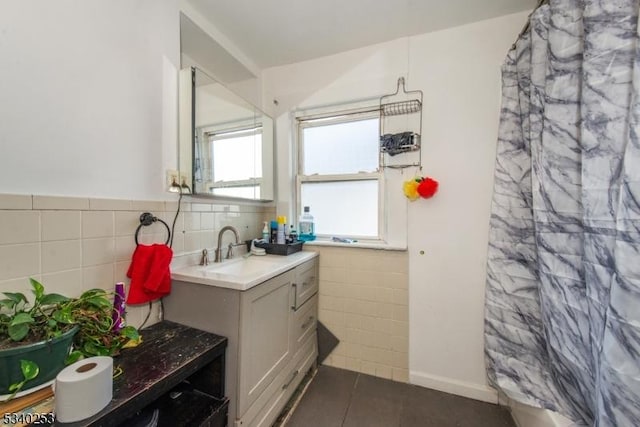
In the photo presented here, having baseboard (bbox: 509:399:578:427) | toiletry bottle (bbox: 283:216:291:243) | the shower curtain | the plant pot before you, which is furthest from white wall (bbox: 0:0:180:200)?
Result: baseboard (bbox: 509:399:578:427)

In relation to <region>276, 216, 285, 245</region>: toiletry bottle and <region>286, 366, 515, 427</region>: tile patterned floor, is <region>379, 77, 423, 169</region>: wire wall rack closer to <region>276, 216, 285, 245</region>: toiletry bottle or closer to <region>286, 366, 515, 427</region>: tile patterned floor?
<region>276, 216, 285, 245</region>: toiletry bottle

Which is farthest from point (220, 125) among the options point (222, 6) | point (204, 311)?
point (204, 311)

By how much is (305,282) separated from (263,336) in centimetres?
55

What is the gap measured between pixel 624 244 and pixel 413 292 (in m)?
1.20

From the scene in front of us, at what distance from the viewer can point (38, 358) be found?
27.4 inches

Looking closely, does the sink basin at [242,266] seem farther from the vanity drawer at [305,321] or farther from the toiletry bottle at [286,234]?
the vanity drawer at [305,321]

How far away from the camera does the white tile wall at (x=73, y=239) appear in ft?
2.74

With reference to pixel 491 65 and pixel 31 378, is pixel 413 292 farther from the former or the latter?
pixel 31 378

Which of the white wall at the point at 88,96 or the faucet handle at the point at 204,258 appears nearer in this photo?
the white wall at the point at 88,96

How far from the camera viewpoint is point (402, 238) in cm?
181

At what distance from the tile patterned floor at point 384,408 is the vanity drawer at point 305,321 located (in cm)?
35

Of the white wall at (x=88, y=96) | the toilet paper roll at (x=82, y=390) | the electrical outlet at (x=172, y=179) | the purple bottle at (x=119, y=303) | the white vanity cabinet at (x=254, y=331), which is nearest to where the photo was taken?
the toilet paper roll at (x=82, y=390)

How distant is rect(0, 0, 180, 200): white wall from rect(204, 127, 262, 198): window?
0.96 ft

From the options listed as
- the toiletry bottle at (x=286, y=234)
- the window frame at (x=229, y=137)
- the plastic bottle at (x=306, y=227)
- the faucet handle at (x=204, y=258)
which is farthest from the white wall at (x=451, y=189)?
the faucet handle at (x=204, y=258)
